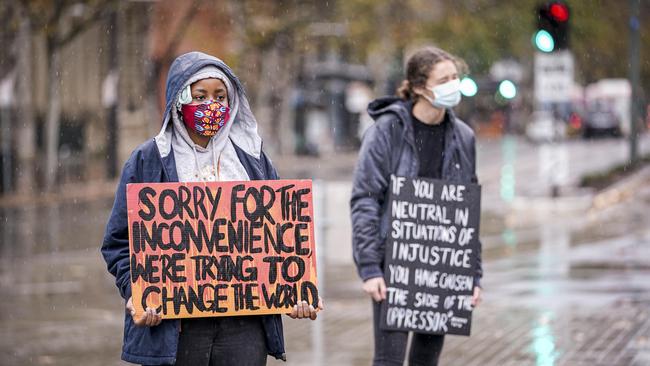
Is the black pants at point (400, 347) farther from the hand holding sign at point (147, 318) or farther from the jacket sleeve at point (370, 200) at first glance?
the hand holding sign at point (147, 318)

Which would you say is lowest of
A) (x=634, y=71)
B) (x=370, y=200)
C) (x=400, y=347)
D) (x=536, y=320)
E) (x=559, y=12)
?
(x=536, y=320)

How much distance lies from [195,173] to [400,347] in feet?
5.69

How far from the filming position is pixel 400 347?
6.04 m

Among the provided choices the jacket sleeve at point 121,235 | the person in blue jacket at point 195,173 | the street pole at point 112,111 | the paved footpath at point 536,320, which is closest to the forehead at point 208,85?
the person in blue jacket at point 195,173

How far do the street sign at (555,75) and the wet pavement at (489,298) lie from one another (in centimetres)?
268

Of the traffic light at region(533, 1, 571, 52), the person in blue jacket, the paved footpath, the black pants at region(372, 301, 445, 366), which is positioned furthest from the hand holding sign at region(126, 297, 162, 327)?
the traffic light at region(533, 1, 571, 52)

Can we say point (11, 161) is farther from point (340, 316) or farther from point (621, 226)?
point (340, 316)

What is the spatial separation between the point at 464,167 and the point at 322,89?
67638 millimetres

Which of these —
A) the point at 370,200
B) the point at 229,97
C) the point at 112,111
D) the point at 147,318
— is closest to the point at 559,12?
the point at 370,200

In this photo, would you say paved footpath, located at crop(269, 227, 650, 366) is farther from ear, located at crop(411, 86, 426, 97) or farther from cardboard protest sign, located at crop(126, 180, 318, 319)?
cardboard protest sign, located at crop(126, 180, 318, 319)

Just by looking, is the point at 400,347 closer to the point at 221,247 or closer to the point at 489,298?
the point at 221,247

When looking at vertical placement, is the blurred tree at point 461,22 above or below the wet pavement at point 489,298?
above

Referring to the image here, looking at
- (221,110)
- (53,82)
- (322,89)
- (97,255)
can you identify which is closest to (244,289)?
(221,110)

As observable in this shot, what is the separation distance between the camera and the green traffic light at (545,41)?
78.3 ft
